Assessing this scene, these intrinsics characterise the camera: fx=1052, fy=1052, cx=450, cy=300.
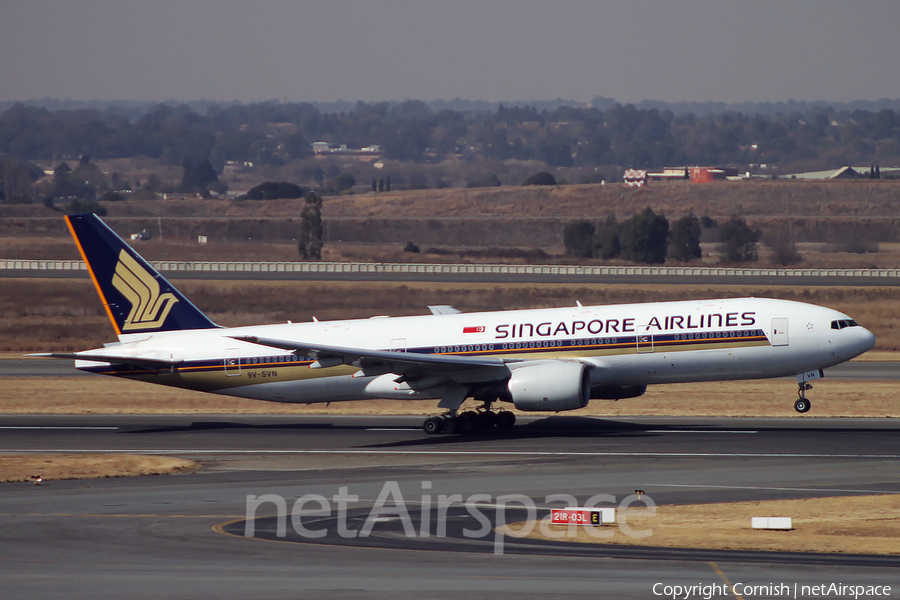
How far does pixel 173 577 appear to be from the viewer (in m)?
19.3

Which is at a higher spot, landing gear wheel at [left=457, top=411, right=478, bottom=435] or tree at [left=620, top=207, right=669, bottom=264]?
tree at [left=620, top=207, right=669, bottom=264]

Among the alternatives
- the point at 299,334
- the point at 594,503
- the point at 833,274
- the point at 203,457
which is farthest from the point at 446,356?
the point at 833,274

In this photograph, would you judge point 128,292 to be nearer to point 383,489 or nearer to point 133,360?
point 133,360

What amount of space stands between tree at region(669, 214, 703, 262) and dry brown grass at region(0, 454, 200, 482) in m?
113

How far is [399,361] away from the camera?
120ft

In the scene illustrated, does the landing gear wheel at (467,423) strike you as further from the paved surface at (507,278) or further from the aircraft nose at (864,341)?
the paved surface at (507,278)

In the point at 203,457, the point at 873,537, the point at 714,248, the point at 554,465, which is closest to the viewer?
the point at 873,537

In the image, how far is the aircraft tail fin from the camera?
137 ft

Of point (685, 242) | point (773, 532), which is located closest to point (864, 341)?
point (773, 532)

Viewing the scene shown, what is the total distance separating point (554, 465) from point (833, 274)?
81.9 metres

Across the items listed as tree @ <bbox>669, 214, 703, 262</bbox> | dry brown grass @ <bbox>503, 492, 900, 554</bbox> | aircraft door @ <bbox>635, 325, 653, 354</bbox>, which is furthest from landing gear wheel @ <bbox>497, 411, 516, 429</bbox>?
tree @ <bbox>669, 214, 703, 262</bbox>

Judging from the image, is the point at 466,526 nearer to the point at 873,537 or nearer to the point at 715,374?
the point at 873,537

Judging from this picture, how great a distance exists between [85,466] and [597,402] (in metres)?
23.1

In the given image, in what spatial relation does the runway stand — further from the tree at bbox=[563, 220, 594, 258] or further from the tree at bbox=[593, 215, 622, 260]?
the tree at bbox=[563, 220, 594, 258]
